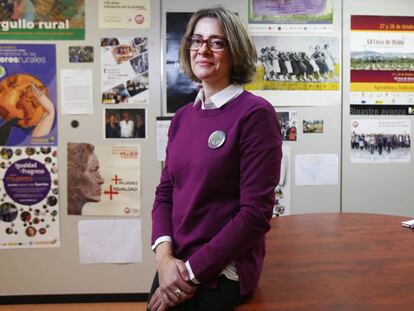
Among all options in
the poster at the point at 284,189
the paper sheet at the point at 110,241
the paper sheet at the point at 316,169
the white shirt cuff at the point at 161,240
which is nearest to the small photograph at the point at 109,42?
the paper sheet at the point at 110,241

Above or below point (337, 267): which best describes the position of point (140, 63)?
above

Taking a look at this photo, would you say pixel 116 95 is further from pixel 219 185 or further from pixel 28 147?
pixel 219 185

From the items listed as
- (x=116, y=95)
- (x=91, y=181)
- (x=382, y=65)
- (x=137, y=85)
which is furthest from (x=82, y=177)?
(x=382, y=65)

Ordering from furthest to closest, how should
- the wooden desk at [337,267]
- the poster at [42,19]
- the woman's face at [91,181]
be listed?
the woman's face at [91,181] → the poster at [42,19] → the wooden desk at [337,267]

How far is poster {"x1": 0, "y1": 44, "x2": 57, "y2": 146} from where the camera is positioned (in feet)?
8.29

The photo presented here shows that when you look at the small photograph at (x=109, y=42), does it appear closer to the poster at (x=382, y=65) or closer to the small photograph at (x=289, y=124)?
the small photograph at (x=289, y=124)

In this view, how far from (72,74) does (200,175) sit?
72.4 inches

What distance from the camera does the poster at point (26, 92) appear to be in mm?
2525

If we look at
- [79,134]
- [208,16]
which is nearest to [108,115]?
[79,134]

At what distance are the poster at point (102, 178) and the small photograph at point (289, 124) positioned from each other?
0.97 meters

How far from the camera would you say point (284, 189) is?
2.65 m

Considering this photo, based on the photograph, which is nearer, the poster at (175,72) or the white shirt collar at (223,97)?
the white shirt collar at (223,97)

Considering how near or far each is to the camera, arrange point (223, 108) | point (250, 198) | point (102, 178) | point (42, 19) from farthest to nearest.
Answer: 1. point (102, 178)
2. point (42, 19)
3. point (223, 108)
4. point (250, 198)

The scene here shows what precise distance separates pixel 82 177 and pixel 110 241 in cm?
47
